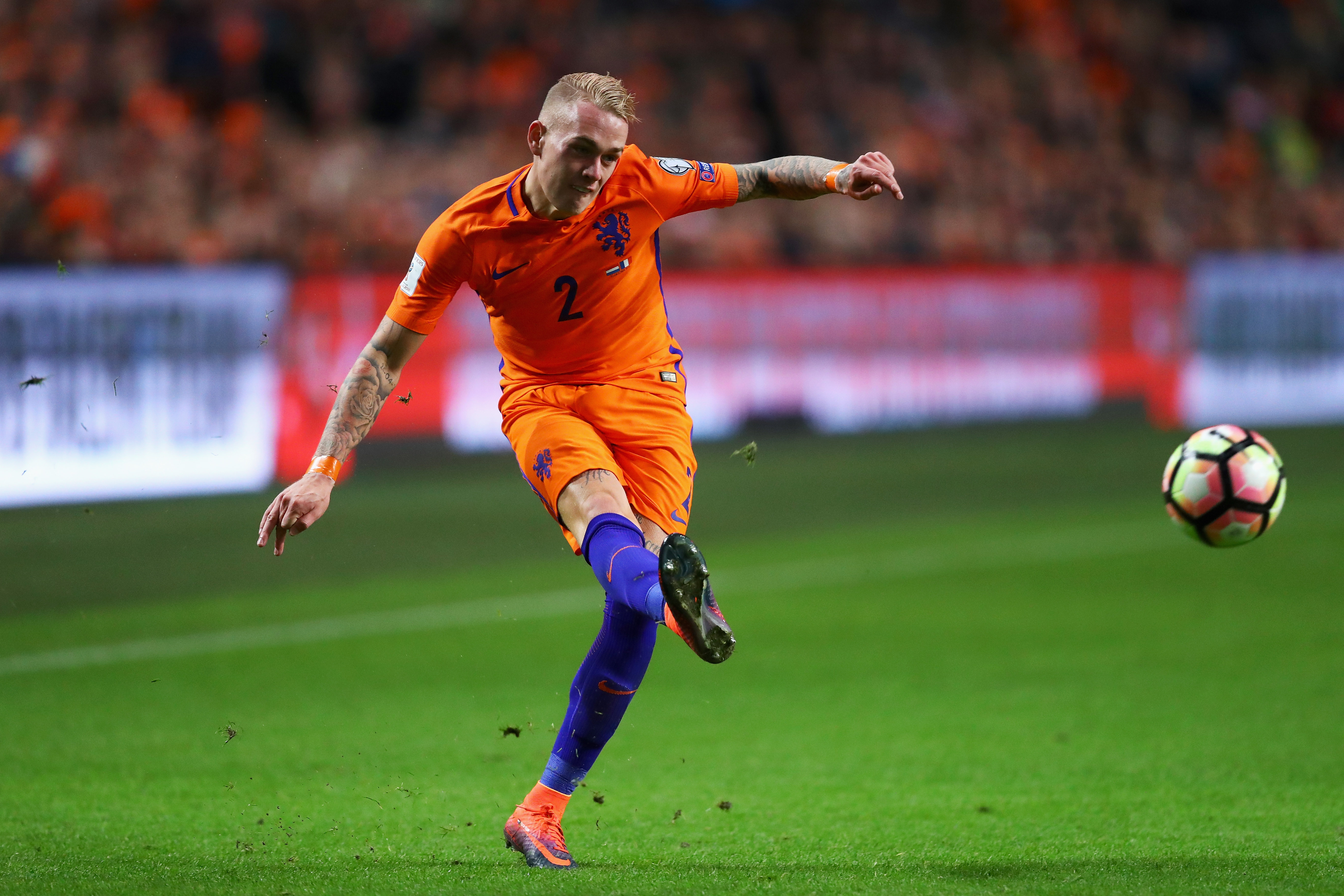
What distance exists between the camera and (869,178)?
459 centimetres

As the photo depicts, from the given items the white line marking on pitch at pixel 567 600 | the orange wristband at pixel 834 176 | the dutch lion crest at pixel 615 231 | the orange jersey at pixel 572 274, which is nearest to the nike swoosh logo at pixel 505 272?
the orange jersey at pixel 572 274

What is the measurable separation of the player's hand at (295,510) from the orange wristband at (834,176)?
1690 mm

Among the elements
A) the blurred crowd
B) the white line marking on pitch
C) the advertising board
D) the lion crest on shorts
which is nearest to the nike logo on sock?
the lion crest on shorts

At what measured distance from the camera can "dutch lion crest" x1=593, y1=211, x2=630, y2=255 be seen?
468 centimetres

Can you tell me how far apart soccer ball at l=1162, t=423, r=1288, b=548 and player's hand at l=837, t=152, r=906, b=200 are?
5.45 feet

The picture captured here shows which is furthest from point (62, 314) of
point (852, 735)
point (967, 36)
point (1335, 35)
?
point (1335, 35)

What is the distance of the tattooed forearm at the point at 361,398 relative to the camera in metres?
4.54

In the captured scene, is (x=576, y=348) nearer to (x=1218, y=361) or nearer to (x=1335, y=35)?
(x=1218, y=361)

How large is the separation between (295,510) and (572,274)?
1057 mm

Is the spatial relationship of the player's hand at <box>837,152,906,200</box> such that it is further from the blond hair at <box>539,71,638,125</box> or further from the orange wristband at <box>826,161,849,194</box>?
the blond hair at <box>539,71,638,125</box>

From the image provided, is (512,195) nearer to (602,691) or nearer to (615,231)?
(615,231)

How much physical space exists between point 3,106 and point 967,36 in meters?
11.2

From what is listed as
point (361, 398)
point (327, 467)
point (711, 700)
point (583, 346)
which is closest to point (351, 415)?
point (361, 398)

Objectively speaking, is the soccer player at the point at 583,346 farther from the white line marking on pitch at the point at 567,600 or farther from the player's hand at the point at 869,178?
the white line marking on pitch at the point at 567,600
